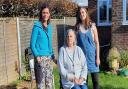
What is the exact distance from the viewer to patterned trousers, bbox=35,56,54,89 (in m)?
7.32

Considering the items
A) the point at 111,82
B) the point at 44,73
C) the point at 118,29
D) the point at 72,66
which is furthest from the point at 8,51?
the point at 118,29

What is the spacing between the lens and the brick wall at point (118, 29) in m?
15.1

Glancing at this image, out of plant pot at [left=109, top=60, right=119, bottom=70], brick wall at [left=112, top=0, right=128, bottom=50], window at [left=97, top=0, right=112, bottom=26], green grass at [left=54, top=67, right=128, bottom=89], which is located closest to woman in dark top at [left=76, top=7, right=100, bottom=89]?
green grass at [left=54, top=67, right=128, bottom=89]

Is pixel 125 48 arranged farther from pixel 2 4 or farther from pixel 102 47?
pixel 2 4

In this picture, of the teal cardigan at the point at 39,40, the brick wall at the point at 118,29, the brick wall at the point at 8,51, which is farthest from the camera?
the brick wall at the point at 118,29

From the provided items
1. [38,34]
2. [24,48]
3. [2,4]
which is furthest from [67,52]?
[2,4]

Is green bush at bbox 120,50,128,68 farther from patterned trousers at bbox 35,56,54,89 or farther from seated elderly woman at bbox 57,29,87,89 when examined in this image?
seated elderly woman at bbox 57,29,87,89

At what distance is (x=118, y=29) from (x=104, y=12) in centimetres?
332

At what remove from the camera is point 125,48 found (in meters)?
A: 15.0

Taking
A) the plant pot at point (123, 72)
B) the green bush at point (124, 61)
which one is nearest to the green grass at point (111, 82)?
the plant pot at point (123, 72)

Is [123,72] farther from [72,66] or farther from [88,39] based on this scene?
[72,66]

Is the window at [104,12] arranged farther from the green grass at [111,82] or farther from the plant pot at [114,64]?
the green grass at [111,82]

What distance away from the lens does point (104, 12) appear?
1847 cm

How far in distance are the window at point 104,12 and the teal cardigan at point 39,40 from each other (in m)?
11.2
